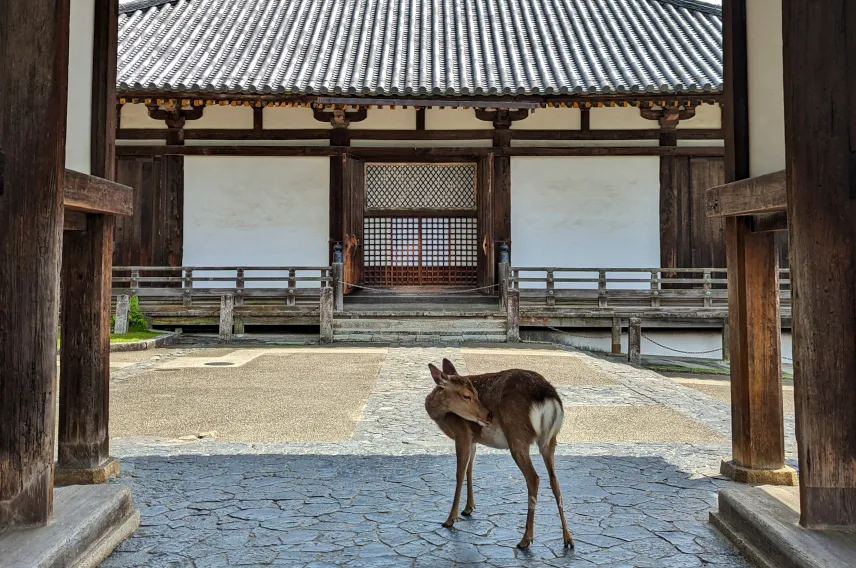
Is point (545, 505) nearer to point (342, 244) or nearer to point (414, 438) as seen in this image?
point (414, 438)

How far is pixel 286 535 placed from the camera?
2912 mm

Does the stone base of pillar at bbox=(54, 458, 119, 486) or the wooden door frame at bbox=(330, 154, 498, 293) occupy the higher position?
the wooden door frame at bbox=(330, 154, 498, 293)

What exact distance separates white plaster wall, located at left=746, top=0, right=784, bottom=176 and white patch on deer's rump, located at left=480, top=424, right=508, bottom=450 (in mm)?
2214

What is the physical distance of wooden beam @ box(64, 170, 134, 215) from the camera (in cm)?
313

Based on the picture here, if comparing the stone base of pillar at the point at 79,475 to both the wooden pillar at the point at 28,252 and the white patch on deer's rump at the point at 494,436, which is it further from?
the white patch on deer's rump at the point at 494,436

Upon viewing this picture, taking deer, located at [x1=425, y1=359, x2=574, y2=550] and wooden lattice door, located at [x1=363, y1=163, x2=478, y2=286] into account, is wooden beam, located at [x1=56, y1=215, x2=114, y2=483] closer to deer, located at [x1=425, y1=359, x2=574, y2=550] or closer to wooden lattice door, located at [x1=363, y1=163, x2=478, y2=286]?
deer, located at [x1=425, y1=359, x2=574, y2=550]

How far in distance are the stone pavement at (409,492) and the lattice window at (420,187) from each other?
24.9 feet

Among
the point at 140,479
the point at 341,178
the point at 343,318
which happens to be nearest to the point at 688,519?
the point at 140,479

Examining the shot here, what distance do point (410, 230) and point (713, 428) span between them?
29.6ft

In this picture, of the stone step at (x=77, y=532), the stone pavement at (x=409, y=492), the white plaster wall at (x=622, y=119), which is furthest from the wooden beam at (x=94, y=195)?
the white plaster wall at (x=622, y=119)

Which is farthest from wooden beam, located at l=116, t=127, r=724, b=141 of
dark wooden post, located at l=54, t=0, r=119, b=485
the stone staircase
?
dark wooden post, located at l=54, t=0, r=119, b=485

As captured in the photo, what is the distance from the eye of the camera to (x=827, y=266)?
2482 millimetres

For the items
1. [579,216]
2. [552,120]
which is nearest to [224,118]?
[552,120]

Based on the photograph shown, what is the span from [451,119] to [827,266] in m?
10.9
